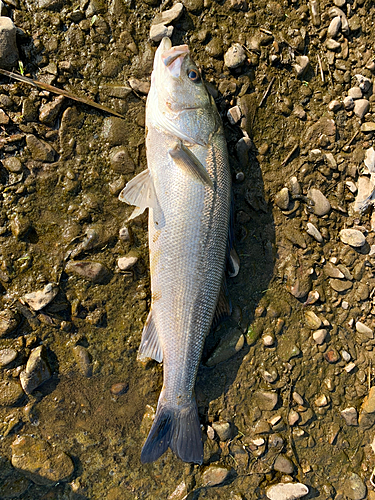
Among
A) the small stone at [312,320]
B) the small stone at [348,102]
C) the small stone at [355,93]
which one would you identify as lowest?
the small stone at [312,320]

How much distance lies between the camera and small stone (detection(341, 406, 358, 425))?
328 cm

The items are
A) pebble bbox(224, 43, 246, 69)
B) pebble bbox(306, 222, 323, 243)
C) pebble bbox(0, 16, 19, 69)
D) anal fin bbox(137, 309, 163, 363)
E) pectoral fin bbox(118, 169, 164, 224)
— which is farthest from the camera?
pebble bbox(306, 222, 323, 243)

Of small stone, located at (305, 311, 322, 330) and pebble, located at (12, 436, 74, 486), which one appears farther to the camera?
small stone, located at (305, 311, 322, 330)

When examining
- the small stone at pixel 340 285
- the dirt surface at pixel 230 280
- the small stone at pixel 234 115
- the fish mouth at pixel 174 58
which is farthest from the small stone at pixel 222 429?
the fish mouth at pixel 174 58

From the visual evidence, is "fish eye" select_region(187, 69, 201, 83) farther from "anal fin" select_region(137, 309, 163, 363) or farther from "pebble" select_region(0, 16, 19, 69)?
"anal fin" select_region(137, 309, 163, 363)

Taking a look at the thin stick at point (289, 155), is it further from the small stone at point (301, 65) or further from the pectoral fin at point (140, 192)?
the pectoral fin at point (140, 192)

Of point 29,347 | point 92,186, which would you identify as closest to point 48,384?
point 29,347

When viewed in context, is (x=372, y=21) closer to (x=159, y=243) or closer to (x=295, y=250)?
(x=295, y=250)

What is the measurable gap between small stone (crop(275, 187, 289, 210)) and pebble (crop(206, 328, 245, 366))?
4.45 feet

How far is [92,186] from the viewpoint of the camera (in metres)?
2.93

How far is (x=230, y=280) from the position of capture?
10.3 feet

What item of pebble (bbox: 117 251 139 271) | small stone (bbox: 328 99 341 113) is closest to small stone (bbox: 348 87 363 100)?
small stone (bbox: 328 99 341 113)

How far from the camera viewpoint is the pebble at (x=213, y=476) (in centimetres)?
303

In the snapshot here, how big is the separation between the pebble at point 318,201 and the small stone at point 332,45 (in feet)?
4.79
